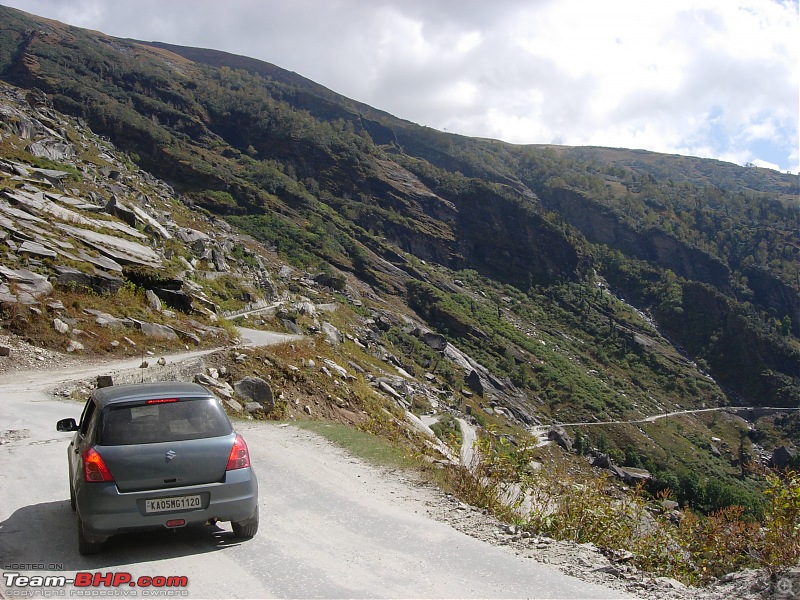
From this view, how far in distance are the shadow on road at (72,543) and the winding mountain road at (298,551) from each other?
0.03 ft

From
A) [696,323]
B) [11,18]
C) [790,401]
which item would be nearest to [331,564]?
[790,401]

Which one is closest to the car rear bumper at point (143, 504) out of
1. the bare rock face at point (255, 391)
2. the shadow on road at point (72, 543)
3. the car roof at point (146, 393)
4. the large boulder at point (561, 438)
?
the shadow on road at point (72, 543)

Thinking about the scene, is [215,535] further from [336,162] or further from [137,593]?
[336,162]

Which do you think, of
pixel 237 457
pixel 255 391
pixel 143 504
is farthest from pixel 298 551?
pixel 255 391

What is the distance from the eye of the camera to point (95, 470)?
5.46 metres

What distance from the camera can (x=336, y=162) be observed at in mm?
125812

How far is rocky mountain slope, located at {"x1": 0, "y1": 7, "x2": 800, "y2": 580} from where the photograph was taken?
21406 mm

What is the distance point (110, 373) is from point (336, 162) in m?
115

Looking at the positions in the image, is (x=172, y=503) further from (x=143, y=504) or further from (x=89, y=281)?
(x=89, y=281)

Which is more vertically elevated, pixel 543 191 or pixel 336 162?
pixel 543 191

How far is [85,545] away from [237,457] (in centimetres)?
154

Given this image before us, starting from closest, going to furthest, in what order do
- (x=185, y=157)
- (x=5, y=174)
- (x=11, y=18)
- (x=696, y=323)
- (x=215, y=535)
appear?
(x=215, y=535) < (x=5, y=174) < (x=185, y=157) < (x=696, y=323) < (x=11, y=18)

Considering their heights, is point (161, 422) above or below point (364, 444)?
above

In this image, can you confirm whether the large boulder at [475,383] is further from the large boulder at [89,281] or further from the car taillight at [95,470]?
the car taillight at [95,470]
